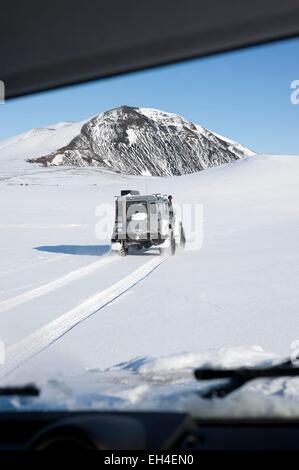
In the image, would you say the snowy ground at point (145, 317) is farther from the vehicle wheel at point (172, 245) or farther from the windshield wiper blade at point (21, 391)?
the vehicle wheel at point (172, 245)

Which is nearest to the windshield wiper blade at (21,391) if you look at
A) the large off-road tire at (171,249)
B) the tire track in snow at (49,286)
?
the tire track in snow at (49,286)

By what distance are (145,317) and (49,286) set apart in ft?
9.38

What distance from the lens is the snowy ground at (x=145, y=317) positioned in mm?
2234

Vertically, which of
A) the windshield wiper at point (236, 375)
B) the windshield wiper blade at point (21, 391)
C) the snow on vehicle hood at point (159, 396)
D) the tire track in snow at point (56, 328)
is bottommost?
the tire track in snow at point (56, 328)

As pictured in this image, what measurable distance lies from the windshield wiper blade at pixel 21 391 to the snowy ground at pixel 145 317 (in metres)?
0.05

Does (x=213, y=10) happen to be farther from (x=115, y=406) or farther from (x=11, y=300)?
(x=11, y=300)

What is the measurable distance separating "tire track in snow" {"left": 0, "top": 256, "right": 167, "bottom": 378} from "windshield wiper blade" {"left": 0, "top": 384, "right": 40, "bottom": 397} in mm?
1511

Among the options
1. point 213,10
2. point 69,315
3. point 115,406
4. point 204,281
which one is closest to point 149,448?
point 115,406

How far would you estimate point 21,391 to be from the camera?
2.10 metres

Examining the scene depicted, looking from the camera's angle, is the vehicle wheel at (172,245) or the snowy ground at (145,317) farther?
the vehicle wheel at (172,245)

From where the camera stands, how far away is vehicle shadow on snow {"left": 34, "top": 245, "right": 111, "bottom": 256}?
13.0 meters

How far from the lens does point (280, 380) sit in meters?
2.25

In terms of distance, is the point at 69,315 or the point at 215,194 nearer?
the point at 69,315

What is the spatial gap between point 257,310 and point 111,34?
11.6 feet
